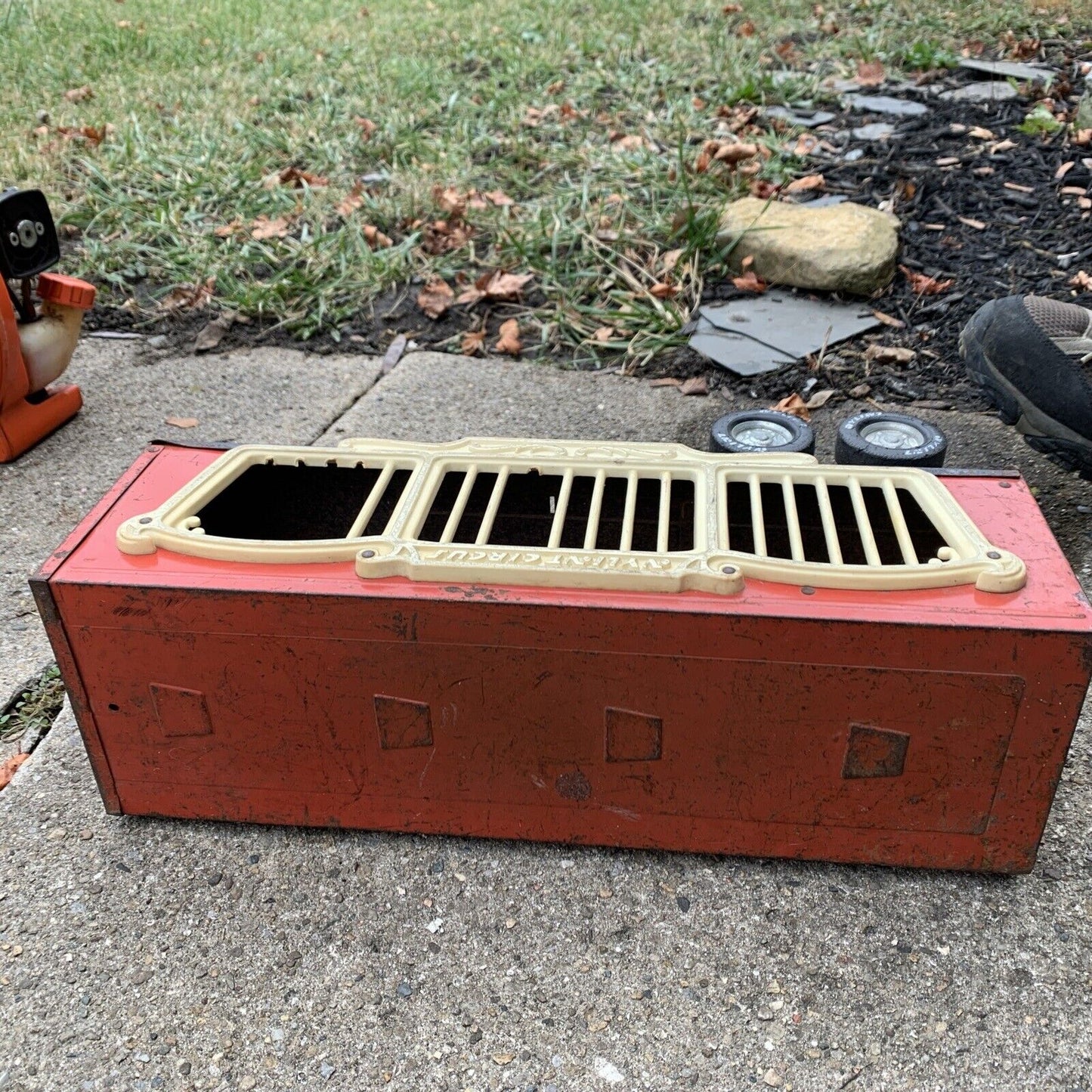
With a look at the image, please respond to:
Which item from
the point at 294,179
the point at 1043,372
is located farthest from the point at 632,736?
the point at 294,179

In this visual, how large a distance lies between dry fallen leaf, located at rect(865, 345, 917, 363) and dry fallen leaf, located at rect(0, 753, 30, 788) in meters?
2.68

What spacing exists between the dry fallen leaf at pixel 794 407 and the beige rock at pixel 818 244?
2.37 ft

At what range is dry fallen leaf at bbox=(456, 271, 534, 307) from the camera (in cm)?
386

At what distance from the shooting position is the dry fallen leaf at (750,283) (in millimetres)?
3727

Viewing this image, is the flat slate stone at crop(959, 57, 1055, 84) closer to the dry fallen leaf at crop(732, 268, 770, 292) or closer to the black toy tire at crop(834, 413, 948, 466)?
the dry fallen leaf at crop(732, 268, 770, 292)

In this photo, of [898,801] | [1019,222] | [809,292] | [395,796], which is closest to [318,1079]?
[395,796]

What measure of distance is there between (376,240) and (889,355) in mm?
2087

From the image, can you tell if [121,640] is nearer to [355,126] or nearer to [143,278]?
[143,278]

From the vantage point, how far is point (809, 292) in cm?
372

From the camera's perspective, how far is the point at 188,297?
12.9 ft

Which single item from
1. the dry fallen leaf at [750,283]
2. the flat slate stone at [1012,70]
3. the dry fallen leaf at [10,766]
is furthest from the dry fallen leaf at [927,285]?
the dry fallen leaf at [10,766]

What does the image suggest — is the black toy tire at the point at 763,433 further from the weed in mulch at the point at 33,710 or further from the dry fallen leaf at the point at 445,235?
the dry fallen leaf at the point at 445,235

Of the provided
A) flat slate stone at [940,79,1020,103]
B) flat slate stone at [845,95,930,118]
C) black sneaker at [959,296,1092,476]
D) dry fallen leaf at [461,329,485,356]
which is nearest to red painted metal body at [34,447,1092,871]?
black sneaker at [959,296,1092,476]

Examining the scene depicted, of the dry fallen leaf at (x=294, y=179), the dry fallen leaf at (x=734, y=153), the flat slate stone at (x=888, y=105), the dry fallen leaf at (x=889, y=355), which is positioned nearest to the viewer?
the dry fallen leaf at (x=889, y=355)
